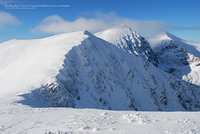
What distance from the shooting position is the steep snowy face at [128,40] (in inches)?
3846

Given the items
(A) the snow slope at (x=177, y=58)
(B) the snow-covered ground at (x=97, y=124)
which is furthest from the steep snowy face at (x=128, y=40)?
(B) the snow-covered ground at (x=97, y=124)

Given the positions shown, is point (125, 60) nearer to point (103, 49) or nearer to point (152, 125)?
point (103, 49)

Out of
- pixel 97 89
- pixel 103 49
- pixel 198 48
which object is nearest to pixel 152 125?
pixel 97 89

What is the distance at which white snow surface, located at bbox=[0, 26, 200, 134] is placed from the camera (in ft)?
25.5

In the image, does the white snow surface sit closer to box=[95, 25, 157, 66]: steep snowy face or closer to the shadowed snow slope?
the shadowed snow slope

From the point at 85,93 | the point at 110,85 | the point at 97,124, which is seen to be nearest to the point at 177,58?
the point at 110,85

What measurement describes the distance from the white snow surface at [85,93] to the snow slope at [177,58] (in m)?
43.1

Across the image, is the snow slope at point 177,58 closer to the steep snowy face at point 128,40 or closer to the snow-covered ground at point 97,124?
the steep snowy face at point 128,40

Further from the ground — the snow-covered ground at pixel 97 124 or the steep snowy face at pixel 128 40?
the steep snowy face at pixel 128 40

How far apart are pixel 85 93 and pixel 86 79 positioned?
4319mm

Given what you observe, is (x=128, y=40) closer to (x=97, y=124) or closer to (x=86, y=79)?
(x=86, y=79)

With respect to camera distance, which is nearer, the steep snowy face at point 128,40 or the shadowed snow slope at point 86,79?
the shadowed snow slope at point 86,79

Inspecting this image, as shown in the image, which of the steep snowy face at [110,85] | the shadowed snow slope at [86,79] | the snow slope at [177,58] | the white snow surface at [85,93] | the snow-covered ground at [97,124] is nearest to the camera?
the snow-covered ground at [97,124]

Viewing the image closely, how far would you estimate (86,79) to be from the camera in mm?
28922
